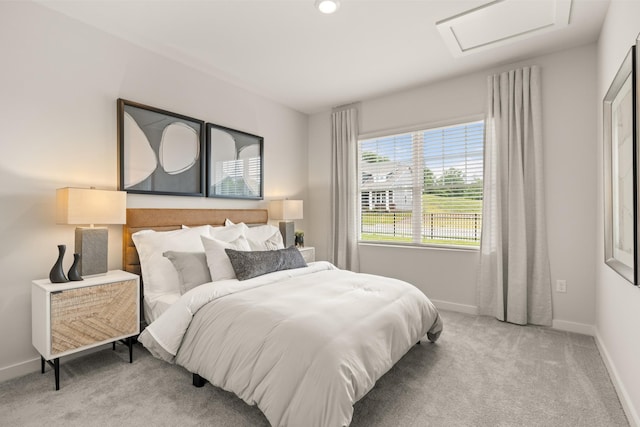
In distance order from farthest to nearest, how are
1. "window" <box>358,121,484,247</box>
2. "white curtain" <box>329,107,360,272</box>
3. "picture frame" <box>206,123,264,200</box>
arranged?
"white curtain" <box>329,107,360,272</box>, "window" <box>358,121,484,247</box>, "picture frame" <box>206,123,264,200</box>

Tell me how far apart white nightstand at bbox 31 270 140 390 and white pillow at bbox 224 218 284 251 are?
105cm

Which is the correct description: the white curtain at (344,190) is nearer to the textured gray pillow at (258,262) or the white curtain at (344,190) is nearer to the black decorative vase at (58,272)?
the textured gray pillow at (258,262)

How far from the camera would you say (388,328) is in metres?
1.99

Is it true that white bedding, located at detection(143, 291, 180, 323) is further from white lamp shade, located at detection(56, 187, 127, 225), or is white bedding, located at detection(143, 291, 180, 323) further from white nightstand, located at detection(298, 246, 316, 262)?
white nightstand, located at detection(298, 246, 316, 262)

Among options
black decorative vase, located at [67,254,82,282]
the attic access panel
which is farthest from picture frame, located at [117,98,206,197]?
the attic access panel

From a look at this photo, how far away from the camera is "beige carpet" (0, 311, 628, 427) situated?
5.93 ft

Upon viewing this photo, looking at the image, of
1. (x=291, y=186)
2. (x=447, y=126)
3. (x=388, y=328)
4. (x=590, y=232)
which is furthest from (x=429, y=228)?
(x=388, y=328)

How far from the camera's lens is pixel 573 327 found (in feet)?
10.2

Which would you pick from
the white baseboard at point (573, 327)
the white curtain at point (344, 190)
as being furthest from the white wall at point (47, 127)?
the white baseboard at point (573, 327)

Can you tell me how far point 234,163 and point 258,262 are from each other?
159 cm

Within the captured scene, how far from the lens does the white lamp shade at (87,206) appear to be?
7.48 feet

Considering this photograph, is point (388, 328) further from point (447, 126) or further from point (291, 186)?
point (291, 186)

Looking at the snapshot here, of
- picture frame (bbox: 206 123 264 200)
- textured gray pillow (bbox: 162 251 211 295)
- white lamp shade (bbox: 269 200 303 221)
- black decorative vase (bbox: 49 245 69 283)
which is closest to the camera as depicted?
black decorative vase (bbox: 49 245 69 283)

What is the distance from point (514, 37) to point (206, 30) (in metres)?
2.67
